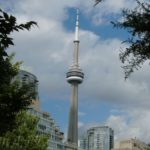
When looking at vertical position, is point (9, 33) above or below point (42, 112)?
below

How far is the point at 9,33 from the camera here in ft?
38.0

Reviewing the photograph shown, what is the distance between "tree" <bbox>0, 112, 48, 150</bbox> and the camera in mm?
41781

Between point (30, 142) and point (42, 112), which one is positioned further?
point (42, 112)

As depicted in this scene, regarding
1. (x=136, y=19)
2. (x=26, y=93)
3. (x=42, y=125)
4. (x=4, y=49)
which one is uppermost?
(x=42, y=125)

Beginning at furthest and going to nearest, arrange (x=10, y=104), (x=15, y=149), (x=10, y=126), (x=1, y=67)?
1. (x=15, y=149)
2. (x=10, y=104)
3. (x=10, y=126)
4. (x=1, y=67)

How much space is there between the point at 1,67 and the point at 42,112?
17466 centimetres

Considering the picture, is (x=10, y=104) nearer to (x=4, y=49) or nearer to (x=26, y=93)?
(x=26, y=93)

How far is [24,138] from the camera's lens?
42938mm

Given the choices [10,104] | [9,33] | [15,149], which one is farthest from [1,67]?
[15,149]

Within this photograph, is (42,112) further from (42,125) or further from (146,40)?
(146,40)

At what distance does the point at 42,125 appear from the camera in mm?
182625

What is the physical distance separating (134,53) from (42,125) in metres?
171

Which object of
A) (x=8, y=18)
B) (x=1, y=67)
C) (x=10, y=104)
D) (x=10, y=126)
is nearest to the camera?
(x=8, y=18)

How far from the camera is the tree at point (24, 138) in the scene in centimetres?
4178
